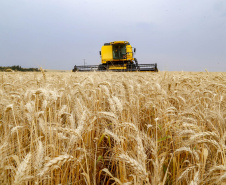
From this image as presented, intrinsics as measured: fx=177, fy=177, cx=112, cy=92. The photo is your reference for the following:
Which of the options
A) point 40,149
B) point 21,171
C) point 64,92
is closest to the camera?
point 21,171

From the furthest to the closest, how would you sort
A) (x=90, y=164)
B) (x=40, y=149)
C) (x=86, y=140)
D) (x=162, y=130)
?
(x=162, y=130)
(x=86, y=140)
(x=90, y=164)
(x=40, y=149)

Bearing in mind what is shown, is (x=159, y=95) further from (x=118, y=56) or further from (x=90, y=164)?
(x=118, y=56)

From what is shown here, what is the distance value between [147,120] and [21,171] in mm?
1673

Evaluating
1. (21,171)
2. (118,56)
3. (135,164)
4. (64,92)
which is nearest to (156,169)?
(135,164)

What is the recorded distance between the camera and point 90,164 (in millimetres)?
1336

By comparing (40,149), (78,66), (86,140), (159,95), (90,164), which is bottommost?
(90,164)

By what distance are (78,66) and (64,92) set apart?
1472cm

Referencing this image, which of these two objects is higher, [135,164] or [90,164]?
[135,164]

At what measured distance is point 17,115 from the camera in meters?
1.69

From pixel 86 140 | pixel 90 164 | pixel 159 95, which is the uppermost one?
pixel 159 95

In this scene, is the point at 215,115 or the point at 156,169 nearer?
the point at 156,169

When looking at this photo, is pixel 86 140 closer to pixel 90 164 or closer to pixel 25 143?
pixel 90 164

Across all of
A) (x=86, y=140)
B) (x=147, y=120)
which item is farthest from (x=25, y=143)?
(x=147, y=120)

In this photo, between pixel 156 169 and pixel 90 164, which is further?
pixel 90 164
